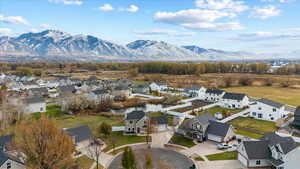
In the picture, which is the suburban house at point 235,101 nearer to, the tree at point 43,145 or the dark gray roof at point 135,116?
the dark gray roof at point 135,116

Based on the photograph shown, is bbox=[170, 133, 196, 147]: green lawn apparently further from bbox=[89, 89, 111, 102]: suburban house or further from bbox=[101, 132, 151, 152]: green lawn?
bbox=[89, 89, 111, 102]: suburban house

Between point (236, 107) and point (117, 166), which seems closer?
point (117, 166)

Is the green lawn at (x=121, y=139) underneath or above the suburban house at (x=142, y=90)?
underneath

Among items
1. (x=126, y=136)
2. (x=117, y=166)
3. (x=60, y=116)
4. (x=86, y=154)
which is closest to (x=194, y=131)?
(x=126, y=136)

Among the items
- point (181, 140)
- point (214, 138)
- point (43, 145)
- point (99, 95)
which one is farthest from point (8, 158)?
point (99, 95)

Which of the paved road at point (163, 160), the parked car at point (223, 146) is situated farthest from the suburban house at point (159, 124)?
the parked car at point (223, 146)

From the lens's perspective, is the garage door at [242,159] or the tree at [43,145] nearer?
the tree at [43,145]

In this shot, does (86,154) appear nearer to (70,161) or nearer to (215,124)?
(70,161)

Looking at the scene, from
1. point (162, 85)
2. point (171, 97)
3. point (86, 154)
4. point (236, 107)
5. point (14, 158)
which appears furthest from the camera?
point (162, 85)
